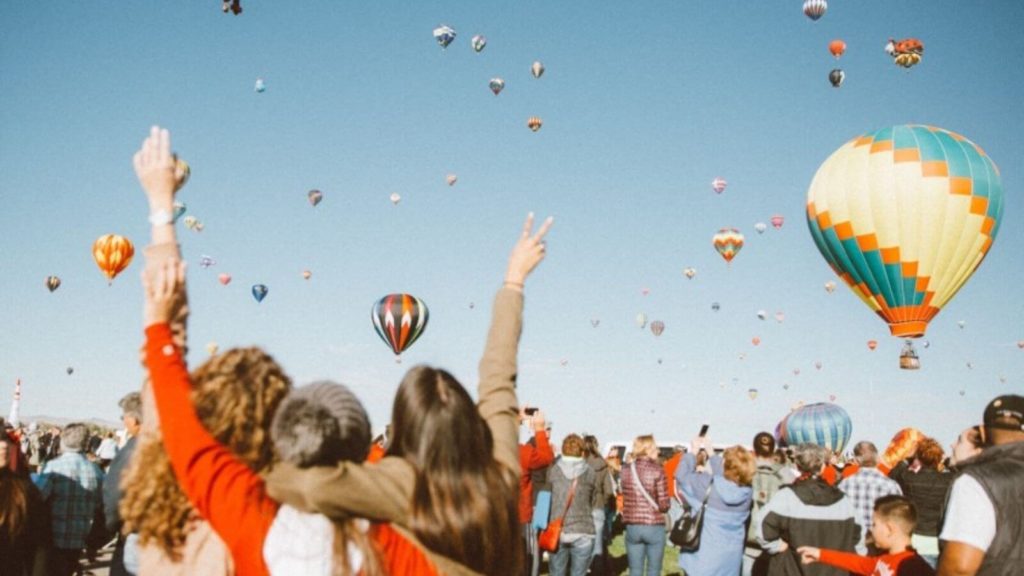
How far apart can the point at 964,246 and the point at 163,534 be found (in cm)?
1804

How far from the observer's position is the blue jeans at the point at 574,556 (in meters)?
9.12

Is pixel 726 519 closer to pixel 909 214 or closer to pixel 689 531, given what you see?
pixel 689 531

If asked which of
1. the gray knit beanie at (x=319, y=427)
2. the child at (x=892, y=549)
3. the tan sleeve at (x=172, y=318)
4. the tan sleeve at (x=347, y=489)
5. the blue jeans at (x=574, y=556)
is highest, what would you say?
the tan sleeve at (x=172, y=318)

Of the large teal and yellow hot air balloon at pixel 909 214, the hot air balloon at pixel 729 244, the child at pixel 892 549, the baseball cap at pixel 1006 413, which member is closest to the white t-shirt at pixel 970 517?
the baseball cap at pixel 1006 413

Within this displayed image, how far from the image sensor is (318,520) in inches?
73.3

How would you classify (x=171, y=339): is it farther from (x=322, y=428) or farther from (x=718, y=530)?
(x=718, y=530)

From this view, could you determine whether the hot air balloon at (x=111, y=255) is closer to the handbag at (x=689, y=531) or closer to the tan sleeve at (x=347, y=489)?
the handbag at (x=689, y=531)

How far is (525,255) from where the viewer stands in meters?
2.57

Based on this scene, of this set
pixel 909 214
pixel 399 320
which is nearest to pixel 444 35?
pixel 399 320

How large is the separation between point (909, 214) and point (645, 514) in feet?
35.8

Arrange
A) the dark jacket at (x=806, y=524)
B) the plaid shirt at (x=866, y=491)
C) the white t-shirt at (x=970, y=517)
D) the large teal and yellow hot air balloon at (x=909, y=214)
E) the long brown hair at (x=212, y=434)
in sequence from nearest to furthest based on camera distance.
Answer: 1. the long brown hair at (x=212, y=434)
2. the white t-shirt at (x=970, y=517)
3. the dark jacket at (x=806, y=524)
4. the plaid shirt at (x=866, y=491)
5. the large teal and yellow hot air balloon at (x=909, y=214)

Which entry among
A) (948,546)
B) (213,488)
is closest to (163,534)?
(213,488)

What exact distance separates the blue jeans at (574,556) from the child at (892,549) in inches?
177

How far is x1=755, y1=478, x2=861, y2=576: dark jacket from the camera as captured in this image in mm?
6141
